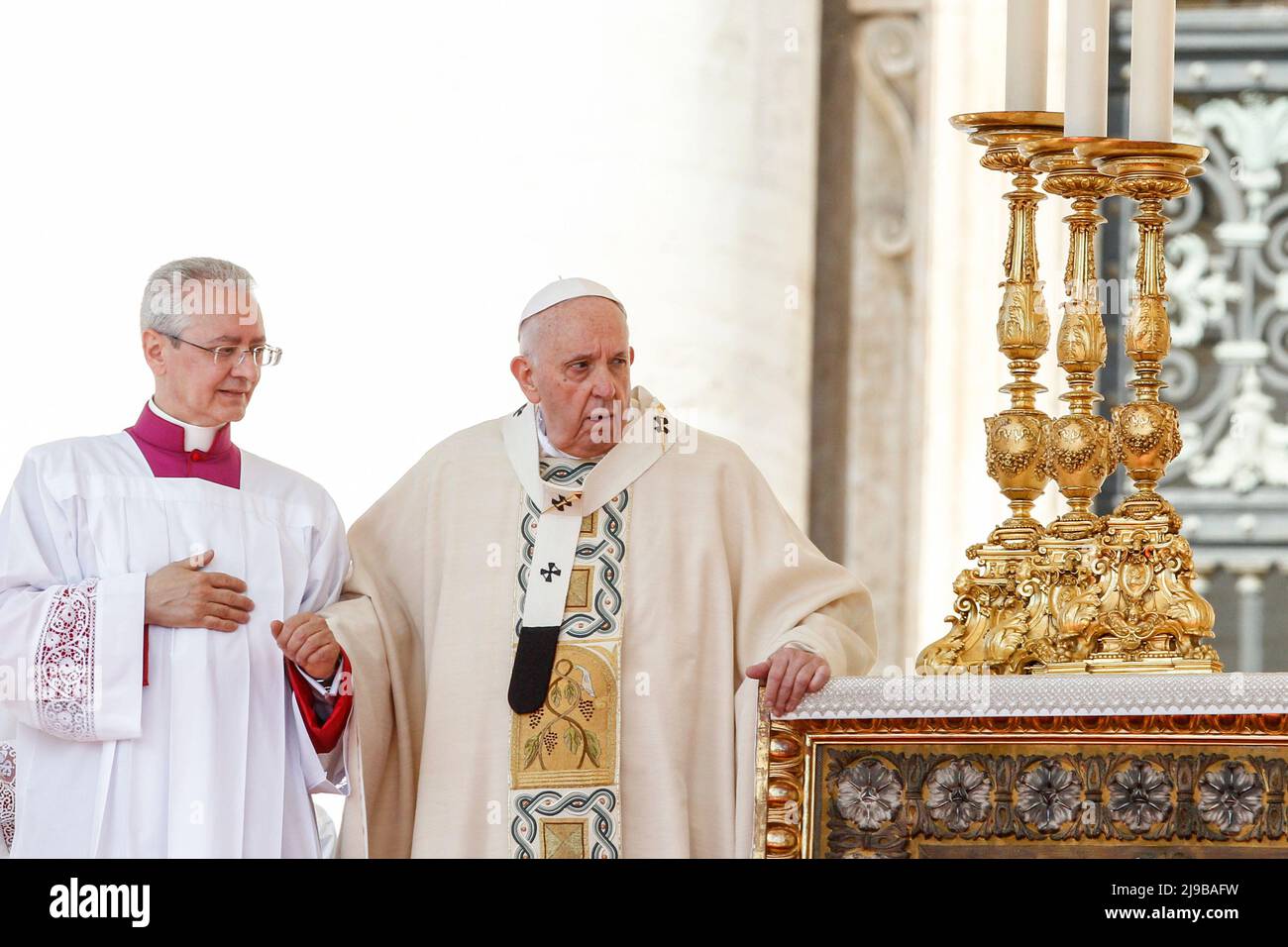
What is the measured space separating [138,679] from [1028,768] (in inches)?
74.4

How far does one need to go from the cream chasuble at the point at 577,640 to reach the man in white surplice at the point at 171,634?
0.18 metres

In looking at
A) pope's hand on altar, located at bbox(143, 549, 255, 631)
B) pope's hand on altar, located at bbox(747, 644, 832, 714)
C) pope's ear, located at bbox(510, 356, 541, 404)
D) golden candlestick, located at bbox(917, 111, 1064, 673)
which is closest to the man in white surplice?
pope's hand on altar, located at bbox(143, 549, 255, 631)

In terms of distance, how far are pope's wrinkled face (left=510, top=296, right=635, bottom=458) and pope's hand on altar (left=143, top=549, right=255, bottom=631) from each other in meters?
0.79

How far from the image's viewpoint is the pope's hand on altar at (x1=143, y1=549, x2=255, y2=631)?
5332 mm

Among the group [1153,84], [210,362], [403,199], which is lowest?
[210,362]

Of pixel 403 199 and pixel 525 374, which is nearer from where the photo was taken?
pixel 525 374

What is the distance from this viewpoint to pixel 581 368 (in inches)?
215

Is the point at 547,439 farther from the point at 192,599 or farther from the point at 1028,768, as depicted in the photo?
the point at 1028,768

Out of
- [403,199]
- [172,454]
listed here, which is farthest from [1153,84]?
[403,199]

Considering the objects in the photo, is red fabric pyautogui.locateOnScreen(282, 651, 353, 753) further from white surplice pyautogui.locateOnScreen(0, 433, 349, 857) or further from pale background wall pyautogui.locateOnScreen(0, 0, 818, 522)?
pale background wall pyautogui.locateOnScreen(0, 0, 818, 522)

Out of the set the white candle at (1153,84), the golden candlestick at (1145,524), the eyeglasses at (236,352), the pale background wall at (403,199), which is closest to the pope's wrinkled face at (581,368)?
the eyeglasses at (236,352)

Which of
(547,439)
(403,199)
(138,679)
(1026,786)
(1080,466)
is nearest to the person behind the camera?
(1026,786)
